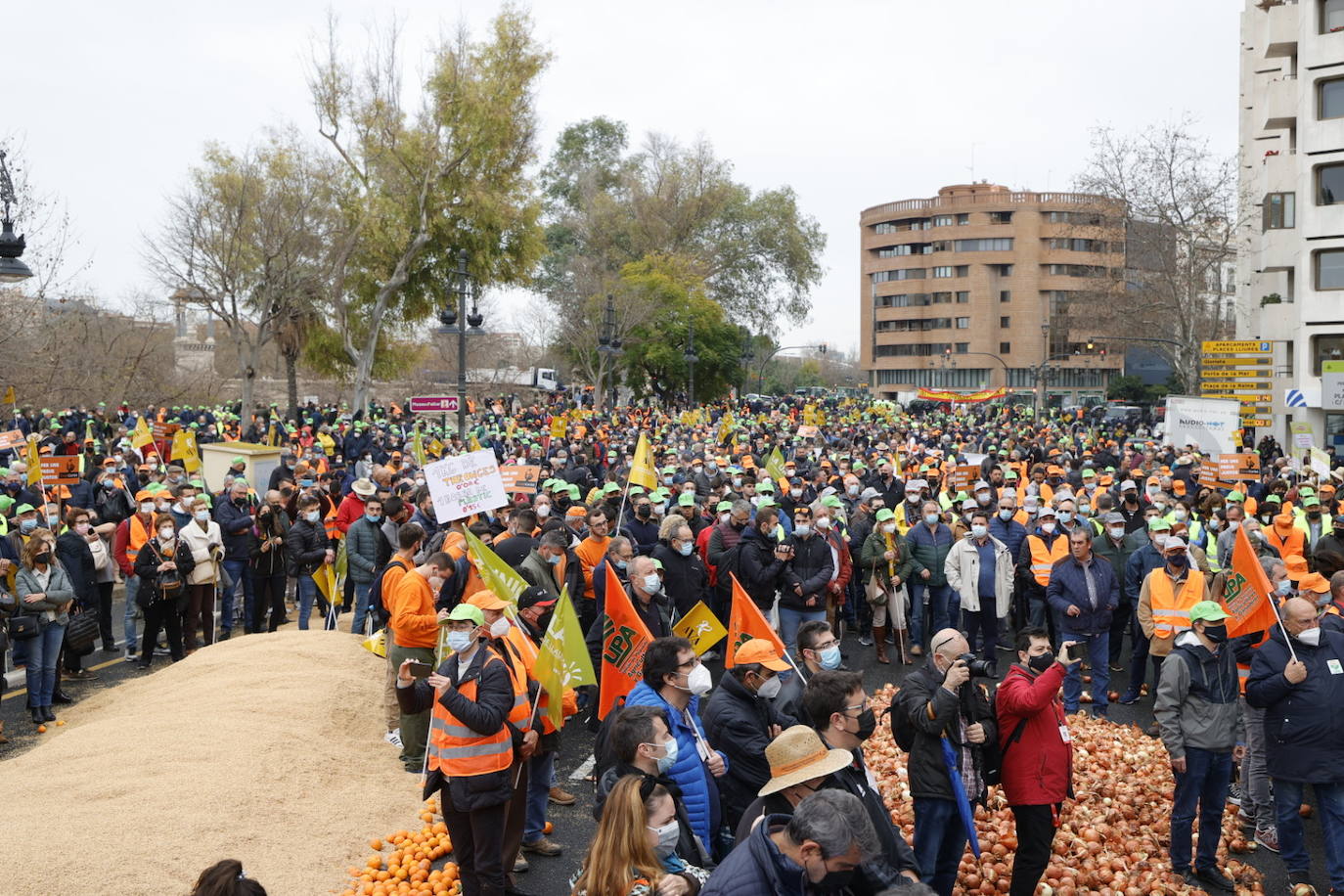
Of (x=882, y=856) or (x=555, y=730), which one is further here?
(x=555, y=730)

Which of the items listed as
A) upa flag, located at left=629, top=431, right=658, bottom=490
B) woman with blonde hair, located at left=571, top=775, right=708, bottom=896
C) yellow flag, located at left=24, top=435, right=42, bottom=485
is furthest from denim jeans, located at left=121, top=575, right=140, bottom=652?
woman with blonde hair, located at left=571, top=775, right=708, bottom=896

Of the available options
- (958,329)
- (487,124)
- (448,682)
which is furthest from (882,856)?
(958,329)

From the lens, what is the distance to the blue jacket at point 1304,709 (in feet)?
21.1

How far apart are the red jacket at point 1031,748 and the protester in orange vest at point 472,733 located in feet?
8.53

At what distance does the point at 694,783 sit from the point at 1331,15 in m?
41.0

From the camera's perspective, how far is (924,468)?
A: 2119 centimetres

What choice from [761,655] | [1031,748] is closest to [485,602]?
[761,655]

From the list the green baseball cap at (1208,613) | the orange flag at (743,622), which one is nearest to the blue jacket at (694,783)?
the orange flag at (743,622)

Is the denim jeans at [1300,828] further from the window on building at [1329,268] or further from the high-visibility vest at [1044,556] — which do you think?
the window on building at [1329,268]

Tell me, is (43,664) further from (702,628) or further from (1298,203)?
(1298,203)

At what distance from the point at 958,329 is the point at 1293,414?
65.5 meters

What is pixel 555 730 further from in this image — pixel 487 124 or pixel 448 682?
pixel 487 124

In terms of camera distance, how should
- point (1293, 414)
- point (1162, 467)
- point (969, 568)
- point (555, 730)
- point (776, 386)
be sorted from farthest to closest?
point (776, 386) → point (1293, 414) → point (1162, 467) → point (969, 568) → point (555, 730)

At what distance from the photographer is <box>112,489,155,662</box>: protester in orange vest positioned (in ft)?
40.5
